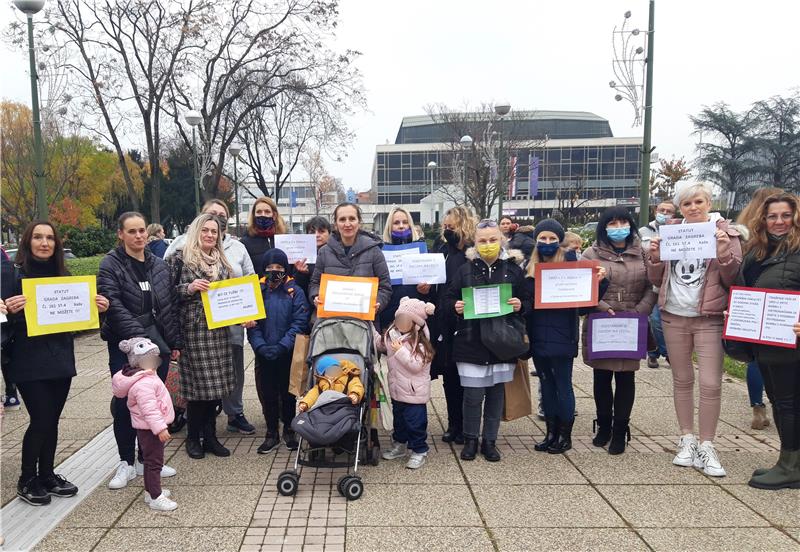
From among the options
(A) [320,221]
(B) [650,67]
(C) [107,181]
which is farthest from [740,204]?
(A) [320,221]

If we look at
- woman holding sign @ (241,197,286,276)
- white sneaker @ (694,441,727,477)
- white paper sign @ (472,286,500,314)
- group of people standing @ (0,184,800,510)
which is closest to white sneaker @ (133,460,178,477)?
group of people standing @ (0,184,800,510)

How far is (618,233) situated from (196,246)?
372 cm

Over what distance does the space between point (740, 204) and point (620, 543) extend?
60.3 metres

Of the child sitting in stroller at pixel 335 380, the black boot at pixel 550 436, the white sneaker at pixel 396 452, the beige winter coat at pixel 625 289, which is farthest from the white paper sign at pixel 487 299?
the white sneaker at pixel 396 452

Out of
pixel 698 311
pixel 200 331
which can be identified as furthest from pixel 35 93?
pixel 698 311

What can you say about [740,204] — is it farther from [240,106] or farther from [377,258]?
[377,258]

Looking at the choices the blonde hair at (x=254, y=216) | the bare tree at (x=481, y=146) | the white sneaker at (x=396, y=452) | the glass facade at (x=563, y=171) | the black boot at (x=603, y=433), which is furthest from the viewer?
the glass facade at (x=563, y=171)

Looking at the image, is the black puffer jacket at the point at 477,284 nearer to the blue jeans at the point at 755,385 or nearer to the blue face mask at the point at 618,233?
the blue face mask at the point at 618,233

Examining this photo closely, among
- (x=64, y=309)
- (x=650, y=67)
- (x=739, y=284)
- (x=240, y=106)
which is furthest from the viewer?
(x=240, y=106)

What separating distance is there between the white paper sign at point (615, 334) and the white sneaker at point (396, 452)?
192 cm

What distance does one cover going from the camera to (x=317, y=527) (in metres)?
3.70

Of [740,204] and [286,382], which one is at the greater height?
[740,204]

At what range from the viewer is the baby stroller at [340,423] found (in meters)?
4.07

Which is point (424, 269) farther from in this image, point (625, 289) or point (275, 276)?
point (625, 289)
